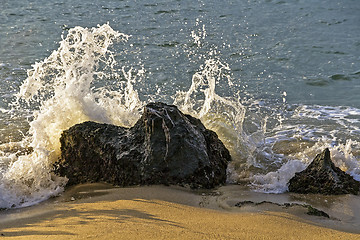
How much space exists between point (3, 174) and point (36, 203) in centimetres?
63

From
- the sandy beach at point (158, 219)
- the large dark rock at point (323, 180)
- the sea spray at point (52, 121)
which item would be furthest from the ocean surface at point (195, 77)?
the sandy beach at point (158, 219)

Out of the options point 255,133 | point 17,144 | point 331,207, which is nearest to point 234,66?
point 255,133

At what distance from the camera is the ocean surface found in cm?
545

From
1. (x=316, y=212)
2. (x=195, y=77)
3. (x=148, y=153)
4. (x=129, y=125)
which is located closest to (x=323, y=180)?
(x=316, y=212)

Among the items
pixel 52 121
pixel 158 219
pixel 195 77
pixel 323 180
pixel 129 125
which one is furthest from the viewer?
pixel 195 77

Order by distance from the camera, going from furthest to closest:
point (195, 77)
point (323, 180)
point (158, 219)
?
point (195, 77)
point (323, 180)
point (158, 219)

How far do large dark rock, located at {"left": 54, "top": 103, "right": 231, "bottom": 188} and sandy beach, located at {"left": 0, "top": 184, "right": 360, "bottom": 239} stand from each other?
191 mm

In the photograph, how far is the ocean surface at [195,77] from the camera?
5.45m

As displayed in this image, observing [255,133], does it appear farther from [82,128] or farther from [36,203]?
[36,203]

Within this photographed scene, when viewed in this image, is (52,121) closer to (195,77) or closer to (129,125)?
(129,125)

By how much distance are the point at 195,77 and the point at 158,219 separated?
193 inches

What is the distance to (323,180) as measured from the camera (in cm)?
463

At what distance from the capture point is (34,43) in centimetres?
1020

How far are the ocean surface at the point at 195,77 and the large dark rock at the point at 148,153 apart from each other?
0.33 metres
